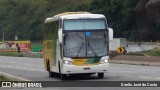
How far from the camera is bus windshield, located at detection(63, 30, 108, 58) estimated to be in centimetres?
2638

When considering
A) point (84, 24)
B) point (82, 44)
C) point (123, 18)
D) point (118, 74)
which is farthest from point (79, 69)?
point (123, 18)

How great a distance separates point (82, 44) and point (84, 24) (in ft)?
3.44

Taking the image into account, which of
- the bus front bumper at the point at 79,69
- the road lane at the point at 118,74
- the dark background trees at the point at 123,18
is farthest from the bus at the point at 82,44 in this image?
the dark background trees at the point at 123,18

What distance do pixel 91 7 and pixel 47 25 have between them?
248 ft

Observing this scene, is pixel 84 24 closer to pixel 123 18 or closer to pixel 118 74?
pixel 118 74

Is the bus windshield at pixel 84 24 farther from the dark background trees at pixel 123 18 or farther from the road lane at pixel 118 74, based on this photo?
the dark background trees at pixel 123 18

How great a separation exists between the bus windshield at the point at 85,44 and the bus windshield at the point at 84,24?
0.86 ft

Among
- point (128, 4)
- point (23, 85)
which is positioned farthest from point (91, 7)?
point (23, 85)

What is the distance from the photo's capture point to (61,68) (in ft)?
87.6

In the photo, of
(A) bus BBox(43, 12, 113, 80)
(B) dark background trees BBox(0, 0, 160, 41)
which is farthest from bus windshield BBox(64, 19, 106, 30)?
(B) dark background trees BBox(0, 0, 160, 41)

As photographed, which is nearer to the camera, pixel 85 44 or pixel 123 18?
pixel 85 44

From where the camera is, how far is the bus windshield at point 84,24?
2672cm

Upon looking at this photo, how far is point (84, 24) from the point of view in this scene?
26.9 metres

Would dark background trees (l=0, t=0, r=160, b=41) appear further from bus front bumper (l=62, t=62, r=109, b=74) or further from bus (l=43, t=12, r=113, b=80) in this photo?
bus front bumper (l=62, t=62, r=109, b=74)
